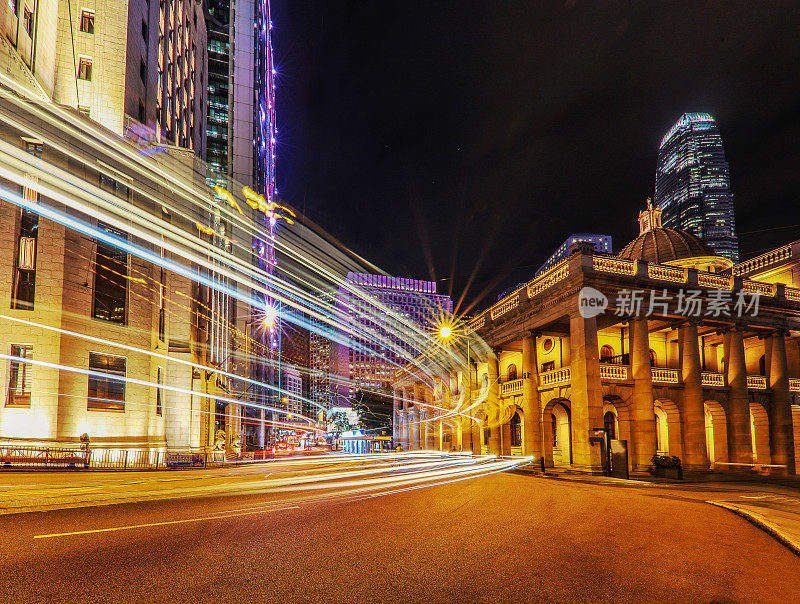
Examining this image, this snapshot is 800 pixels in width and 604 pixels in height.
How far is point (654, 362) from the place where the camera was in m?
35.1

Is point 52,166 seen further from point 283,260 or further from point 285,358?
point 285,358

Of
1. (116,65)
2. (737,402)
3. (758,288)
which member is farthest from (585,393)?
(116,65)

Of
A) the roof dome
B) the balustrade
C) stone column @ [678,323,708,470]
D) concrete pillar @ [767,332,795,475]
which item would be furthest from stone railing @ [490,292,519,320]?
concrete pillar @ [767,332,795,475]

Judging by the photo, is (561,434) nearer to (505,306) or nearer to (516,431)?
(516,431)

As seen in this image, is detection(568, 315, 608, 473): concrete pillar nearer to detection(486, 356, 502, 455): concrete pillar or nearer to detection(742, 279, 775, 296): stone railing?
detection(742, 279, 775, 296): stone railing

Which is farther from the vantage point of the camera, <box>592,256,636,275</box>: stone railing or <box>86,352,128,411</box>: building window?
<box>86,352,128,411</box>: building window

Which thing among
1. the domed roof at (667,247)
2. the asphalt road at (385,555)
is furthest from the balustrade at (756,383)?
the asphalt road at (385,555)

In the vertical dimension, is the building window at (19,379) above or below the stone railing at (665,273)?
below

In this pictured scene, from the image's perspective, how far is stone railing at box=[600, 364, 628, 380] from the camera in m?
28.9

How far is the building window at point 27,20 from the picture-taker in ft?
95.5

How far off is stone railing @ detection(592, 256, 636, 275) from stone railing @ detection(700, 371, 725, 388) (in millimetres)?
8823

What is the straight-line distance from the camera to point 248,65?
3297 inches

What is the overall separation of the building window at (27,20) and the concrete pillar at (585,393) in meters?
35.3

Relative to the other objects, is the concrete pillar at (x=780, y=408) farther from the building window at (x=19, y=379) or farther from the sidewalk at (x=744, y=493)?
the building window at (x=19, y=379)
